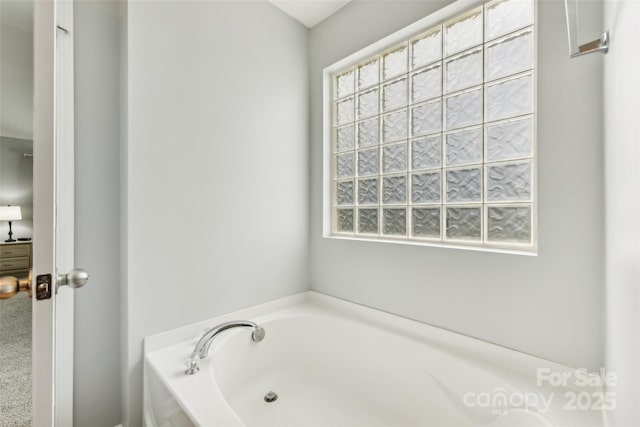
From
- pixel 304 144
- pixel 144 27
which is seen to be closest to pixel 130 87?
pixel 144 27

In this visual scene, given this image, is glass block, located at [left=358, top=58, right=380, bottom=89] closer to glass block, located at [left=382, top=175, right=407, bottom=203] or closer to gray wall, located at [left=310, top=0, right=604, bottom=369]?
gray wall, located at [left=310, top=0, right=604, bottom=369]

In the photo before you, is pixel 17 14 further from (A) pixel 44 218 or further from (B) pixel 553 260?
(B) pixel 553 260

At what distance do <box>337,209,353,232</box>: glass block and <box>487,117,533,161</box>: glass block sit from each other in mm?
940

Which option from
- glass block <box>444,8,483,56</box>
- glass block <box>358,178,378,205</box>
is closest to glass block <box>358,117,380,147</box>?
glass block <box>358,178,378,205</box>

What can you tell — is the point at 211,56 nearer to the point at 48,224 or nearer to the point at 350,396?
the point at 48,224

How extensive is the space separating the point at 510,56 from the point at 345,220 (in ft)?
4.24

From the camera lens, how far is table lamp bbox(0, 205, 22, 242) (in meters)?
0.64

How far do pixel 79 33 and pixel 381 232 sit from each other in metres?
1.88

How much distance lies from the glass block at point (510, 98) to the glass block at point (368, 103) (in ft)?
2.26

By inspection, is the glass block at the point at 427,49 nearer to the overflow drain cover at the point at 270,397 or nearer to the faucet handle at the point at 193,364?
the faucet handle at the point at 193,364

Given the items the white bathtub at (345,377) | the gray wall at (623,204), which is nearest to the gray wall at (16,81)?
the white bathtub at (345,377)

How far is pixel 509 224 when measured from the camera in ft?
4.31

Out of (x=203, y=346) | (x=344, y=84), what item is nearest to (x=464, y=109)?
(x=344, y=84)

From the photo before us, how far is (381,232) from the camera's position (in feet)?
5.98
